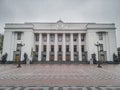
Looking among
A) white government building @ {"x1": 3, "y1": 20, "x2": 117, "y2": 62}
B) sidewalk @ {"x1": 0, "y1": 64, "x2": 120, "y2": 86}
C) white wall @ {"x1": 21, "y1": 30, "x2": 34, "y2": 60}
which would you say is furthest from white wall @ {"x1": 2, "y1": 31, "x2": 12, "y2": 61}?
sidewalk @ {"x1": 0, "y1": 64, "x2": 120, "y2": 86}

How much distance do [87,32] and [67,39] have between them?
22.8ft

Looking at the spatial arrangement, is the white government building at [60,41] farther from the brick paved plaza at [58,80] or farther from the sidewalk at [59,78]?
the brick paved plaza at [58,80]

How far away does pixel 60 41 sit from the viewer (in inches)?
1463

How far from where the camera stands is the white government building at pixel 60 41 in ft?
110

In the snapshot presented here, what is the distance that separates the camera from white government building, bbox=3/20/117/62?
33625 millimetres

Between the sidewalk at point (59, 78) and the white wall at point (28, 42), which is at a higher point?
the white wall at point (28, 42)

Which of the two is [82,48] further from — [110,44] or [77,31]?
[110,44]

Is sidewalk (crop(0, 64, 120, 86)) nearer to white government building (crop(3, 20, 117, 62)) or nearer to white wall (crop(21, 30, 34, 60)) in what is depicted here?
white wall (crop(21, 30, 34, 60))

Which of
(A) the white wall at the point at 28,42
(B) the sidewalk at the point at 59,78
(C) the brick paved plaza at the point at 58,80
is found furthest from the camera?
(A) the white wall at the point at 28,42

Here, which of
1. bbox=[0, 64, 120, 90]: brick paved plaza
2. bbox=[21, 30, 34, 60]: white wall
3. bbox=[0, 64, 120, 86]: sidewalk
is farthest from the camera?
bbox=[21, 30, 34, 60]: white wall

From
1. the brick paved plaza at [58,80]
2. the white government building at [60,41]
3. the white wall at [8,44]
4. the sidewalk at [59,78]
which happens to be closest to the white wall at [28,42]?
the white government building at [60,41]

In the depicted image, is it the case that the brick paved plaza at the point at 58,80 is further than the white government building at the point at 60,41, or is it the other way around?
the white government building at the point at 60,41

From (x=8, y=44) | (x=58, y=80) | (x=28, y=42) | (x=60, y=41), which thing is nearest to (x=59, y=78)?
(x=58, y=80)

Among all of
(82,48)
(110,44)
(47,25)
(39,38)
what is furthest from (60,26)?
(110,44)
